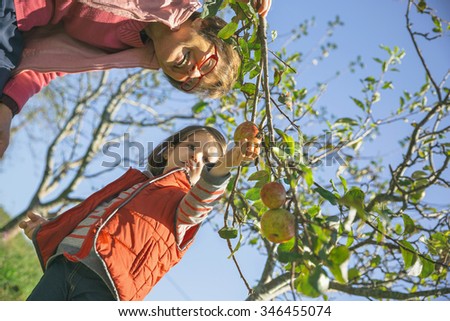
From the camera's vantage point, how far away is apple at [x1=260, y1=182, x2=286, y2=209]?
3.73ft

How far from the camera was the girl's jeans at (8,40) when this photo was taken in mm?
1551

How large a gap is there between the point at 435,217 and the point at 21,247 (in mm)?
4437

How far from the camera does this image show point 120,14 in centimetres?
160

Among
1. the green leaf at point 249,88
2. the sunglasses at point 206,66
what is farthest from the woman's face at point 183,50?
the green leaf at point 249,88

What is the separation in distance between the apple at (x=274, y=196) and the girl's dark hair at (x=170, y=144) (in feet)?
2.95

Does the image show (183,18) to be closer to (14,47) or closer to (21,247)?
(14,47)

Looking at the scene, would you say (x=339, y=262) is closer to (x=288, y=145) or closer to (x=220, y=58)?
(x=288, y=145)

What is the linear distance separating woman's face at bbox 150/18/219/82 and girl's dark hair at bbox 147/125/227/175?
433 mm

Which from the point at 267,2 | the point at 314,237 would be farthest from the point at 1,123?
the point at 314,237

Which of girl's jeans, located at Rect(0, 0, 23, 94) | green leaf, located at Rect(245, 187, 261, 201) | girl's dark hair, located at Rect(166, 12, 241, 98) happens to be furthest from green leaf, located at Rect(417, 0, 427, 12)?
girl's jeans, located at Rect(0, 0, 23, 94)

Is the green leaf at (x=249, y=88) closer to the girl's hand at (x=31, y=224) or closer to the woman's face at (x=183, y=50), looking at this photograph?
the woman's face at (x=183, y=50)

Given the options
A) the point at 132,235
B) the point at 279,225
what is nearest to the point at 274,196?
the point at 279,225

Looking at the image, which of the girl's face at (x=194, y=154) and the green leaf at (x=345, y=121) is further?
the green leaf at (x=345, y=121)

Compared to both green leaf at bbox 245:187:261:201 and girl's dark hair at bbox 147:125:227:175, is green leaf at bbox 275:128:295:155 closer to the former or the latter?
green leaf at bbox 245:187:261:201
